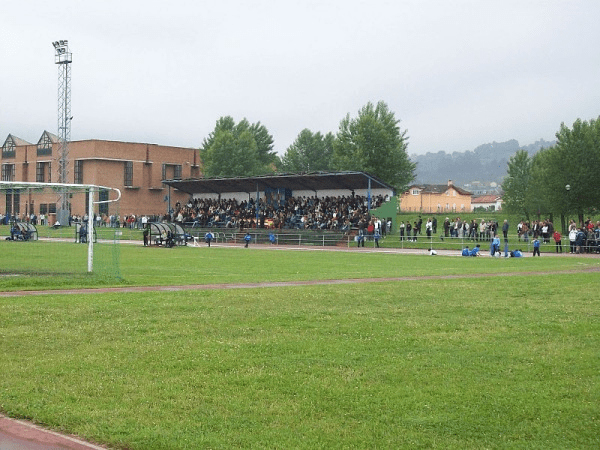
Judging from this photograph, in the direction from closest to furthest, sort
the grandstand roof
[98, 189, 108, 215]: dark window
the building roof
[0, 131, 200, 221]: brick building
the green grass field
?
the green grass field, [98, 189, 108, 215]: dark window, the grandstand roof, [0, 131, 200, 221]: brick building, the building roof

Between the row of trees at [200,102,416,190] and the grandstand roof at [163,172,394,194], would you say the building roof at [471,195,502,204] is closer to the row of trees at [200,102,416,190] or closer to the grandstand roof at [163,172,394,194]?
the row of trees at [200,102,416,190]

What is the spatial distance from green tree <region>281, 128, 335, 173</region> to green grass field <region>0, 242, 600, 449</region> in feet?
285

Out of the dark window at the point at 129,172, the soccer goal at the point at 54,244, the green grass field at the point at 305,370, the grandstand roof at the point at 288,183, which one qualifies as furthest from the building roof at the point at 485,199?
the green grass field at the point at 305,370

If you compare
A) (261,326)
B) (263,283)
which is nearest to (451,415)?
(261,326)

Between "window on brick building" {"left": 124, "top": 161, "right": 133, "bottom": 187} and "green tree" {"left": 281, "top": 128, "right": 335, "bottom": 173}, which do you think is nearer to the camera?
"window on brick building" {"left": 124, "top": 161, "right": 133, "bottom": 187}

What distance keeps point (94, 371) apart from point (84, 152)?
81.2 meters

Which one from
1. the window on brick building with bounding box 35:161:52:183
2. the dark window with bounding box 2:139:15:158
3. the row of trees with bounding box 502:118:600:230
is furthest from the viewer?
the dark window with bounding box 2:139:15:158

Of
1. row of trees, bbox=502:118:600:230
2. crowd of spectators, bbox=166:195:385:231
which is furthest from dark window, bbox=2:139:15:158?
row of trees, bbox=502:118:600:230

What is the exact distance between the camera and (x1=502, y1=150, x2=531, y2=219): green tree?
254 ft

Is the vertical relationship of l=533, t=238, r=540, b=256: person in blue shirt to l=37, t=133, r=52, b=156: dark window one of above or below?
below

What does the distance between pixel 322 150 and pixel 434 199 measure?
181ft

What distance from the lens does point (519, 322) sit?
38.8 ft

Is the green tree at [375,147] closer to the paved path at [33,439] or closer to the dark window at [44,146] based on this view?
the dark window at [44,146]

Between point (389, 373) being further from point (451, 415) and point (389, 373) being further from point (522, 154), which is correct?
point (522, 154)
